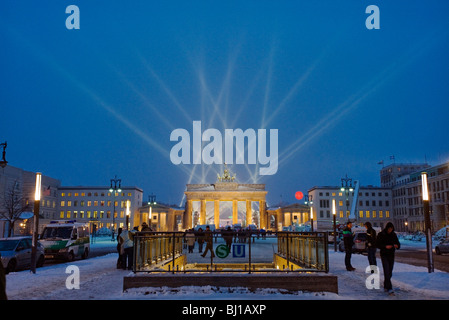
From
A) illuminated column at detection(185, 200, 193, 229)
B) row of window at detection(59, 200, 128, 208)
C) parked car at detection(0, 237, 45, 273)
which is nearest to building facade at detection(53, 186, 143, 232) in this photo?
row of window at detection(59, 200, 128, 208)

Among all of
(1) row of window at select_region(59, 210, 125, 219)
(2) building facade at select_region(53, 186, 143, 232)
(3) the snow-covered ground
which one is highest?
(2) building facade at select_region(53, 186, 143, 232)

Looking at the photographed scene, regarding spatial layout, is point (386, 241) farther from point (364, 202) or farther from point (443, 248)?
point (364, 202)

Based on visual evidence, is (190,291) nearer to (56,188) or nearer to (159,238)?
(159,238)

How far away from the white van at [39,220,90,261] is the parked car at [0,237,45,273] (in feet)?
9.64

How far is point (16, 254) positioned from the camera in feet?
58.1

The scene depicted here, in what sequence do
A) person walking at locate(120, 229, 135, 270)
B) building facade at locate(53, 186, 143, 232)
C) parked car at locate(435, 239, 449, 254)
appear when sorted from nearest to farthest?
person walking at locate(120, 229, 135, 270) < parked car at locate(435, 239, 449, 254) < building facade at locate(53, 186, 143, 232)

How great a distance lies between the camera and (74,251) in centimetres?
2416

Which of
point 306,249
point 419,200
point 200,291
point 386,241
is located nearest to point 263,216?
point 419,200

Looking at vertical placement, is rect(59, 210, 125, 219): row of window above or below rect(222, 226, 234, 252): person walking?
above

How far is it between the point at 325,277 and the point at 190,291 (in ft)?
12.5

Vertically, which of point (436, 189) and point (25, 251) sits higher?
point (436, 189)

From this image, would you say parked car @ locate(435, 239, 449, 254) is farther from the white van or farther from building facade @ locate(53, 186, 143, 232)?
building facade @ locate(53, 186, 143, 232)

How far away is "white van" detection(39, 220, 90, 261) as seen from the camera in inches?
906
